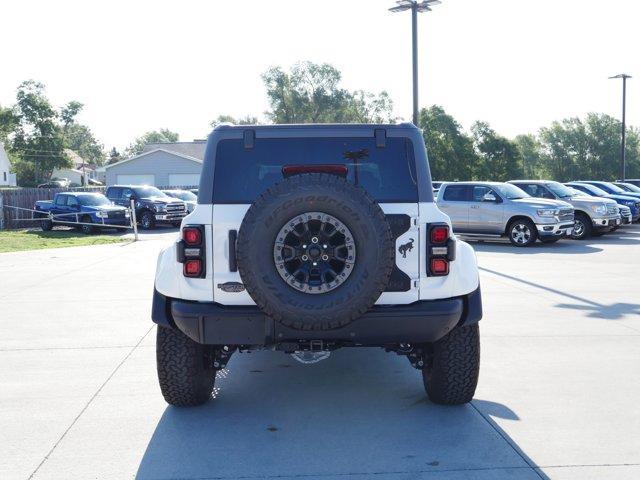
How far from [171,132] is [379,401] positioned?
18377cm

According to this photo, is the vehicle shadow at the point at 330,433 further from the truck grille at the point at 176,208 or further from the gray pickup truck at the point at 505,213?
the truck grille at the point at 176,208

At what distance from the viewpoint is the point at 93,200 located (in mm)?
28641

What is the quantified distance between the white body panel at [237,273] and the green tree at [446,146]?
6055cm

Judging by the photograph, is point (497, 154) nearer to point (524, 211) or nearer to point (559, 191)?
point (559, 191)

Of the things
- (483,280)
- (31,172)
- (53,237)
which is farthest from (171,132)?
(483,280)

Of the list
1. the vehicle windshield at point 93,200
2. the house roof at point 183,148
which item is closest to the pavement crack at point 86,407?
the vehicle windshield at point 93,200

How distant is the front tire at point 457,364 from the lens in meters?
4.86

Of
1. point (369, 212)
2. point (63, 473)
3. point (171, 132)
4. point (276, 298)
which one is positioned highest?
point (171, 132)

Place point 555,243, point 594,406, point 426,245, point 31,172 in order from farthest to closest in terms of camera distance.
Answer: point 31,172 < point 555,243 < point 594,406 < point 426,245

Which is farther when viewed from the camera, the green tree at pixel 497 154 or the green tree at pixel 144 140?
the green tree at pixel 144 140

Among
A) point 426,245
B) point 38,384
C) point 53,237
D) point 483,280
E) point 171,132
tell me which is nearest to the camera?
point 426,245

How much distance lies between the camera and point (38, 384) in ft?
19.2

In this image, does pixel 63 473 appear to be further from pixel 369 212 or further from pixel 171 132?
pixel 171 132

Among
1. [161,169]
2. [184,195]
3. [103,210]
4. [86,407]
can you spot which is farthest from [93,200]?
[161,169]
